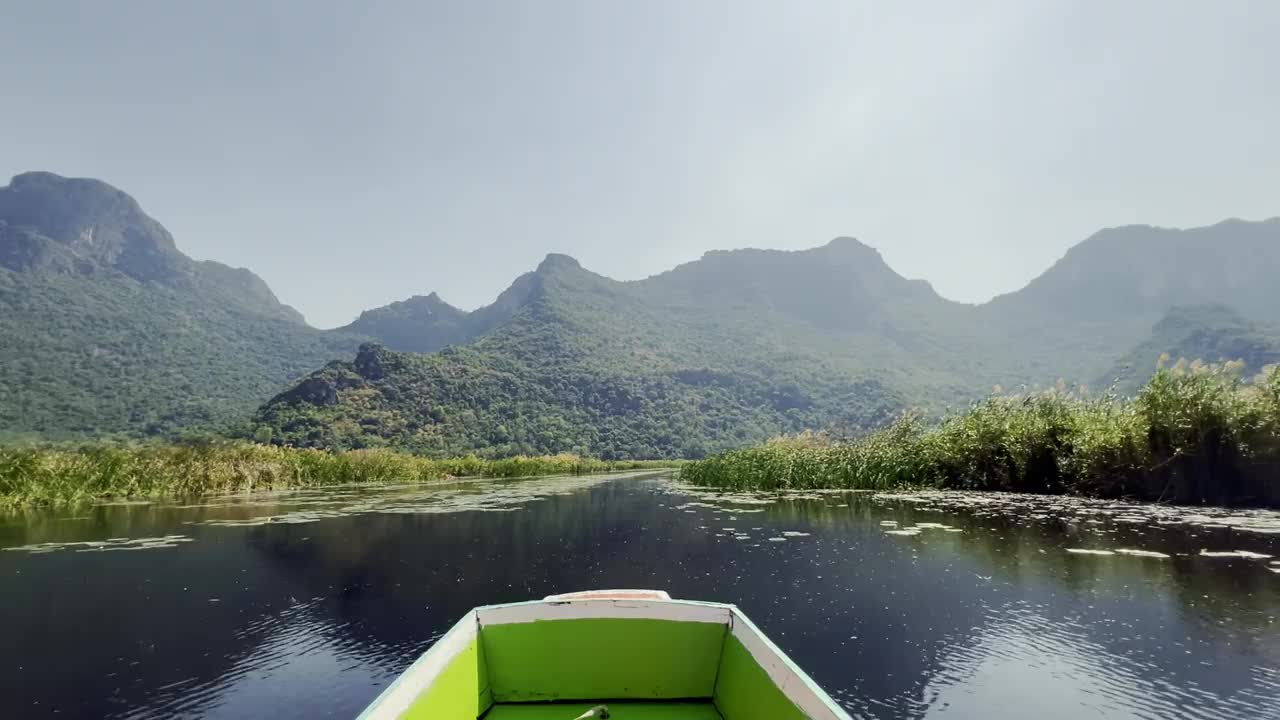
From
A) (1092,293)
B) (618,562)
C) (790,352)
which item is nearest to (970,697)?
(618,562)

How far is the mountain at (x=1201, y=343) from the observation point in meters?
103

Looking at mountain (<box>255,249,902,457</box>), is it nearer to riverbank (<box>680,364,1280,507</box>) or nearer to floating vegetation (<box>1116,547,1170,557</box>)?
Answer: riverbank (<box>680,364,1280,507</box>)

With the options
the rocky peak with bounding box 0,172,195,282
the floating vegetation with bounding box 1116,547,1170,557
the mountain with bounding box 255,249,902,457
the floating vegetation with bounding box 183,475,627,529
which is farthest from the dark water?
the rocky peak with bounding box 0,172,195,282

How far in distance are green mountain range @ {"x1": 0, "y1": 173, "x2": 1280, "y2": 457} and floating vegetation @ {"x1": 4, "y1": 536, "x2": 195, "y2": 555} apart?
59.1 metres

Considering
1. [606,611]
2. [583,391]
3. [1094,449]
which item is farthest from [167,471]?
[583,391]

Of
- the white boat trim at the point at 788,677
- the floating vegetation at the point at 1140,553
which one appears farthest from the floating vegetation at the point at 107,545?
the floating vegetation at the point at 1140,553

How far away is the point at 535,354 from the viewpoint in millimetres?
124938

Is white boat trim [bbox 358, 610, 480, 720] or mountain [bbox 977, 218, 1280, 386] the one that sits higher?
mountain [bbox 977, 218, 1280, 386]

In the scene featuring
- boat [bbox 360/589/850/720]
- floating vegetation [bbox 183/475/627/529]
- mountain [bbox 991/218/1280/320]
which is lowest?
floating vegetation [bbox 183/475/627/529]

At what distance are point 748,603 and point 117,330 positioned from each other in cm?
13627

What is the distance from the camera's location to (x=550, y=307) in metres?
148

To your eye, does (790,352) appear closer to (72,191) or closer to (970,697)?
(970,697)

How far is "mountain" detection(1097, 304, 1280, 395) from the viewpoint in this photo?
102625 mm

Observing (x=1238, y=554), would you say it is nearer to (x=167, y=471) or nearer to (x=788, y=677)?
(x=788, y=677)
